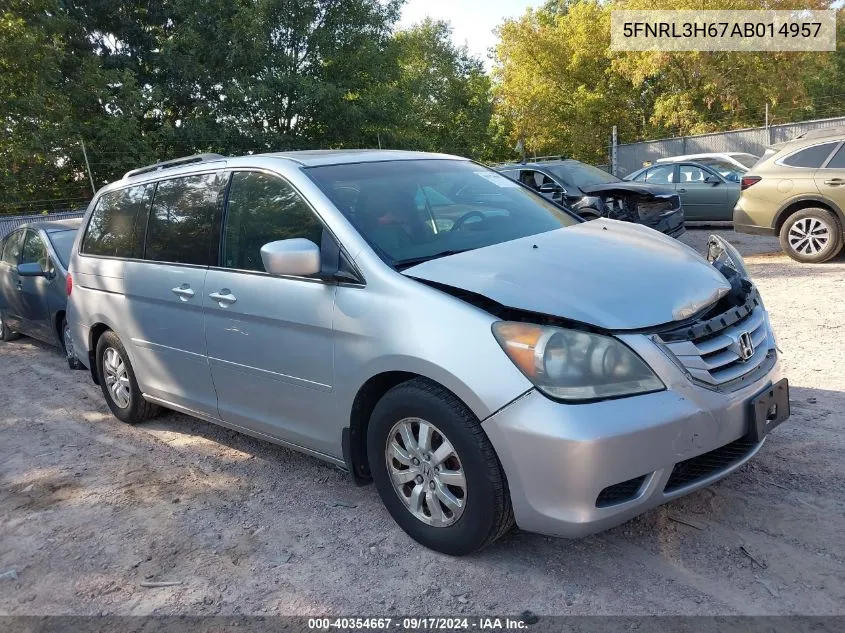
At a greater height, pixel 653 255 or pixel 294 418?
pixel 653 255

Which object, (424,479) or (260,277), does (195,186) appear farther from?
(424,479)

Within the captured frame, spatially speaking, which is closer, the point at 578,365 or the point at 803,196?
the point at 578,365

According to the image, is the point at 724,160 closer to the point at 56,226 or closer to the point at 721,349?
the point at 56,226

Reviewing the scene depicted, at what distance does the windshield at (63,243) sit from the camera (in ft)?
24.6

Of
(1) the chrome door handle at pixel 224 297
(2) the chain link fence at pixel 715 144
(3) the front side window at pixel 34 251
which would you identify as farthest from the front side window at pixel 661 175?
(1) the chrome door handle at pixel 224 297

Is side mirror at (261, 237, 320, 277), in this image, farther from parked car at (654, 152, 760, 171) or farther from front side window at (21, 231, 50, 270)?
parked car at (654, 152, 760, 171)

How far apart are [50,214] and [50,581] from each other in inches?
628

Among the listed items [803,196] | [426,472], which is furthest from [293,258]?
[803,196]

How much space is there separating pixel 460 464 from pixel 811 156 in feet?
27.4

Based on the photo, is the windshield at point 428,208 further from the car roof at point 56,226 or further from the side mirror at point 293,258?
the car roof at point 56,226

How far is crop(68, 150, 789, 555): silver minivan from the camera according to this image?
2.68m

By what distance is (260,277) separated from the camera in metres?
3.75

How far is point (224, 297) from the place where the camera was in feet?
12.9

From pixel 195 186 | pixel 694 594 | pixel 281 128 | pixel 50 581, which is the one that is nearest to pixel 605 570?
pixel 694 594
